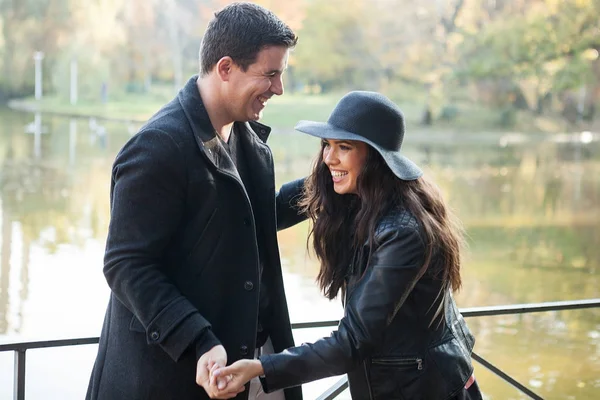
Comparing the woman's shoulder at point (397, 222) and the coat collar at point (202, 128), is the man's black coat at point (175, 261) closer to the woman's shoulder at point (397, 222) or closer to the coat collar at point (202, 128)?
the coat collar at point (202, 128)

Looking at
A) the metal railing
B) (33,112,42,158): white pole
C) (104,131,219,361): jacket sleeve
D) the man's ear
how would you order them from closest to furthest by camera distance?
(104,131,219,361): jacket sleeve, the man's ear, the metal railing, (33,112,42,158): white pole

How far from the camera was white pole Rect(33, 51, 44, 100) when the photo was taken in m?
18.5

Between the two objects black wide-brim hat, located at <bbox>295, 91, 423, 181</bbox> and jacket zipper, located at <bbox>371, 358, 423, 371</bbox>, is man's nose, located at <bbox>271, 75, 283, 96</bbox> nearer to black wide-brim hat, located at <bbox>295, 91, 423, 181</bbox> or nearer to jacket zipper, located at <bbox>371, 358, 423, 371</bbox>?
black wide-brim hat, located at <bbox>295, 91, 423, 181</bbox>

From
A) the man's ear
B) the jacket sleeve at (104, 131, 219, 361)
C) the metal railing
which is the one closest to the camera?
the jacket sleeve at (104, 131, 219, 361)

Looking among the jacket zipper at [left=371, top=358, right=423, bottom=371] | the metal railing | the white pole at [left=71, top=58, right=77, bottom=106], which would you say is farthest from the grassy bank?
the jacket zipper at [left=371, top=358, right=423, bottom=371]

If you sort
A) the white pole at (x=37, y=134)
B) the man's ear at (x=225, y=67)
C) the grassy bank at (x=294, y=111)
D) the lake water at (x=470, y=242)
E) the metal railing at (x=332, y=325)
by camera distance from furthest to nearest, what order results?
the grassy bank at (x=294, y=111), the white pole at (x=37, y=134), the lake water at (x=470, y=242), the metal railing at (x=332, y=325), the man's ear at (x=225, y=67)

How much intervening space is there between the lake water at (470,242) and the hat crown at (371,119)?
5335 mm

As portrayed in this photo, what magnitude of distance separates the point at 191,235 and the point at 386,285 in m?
0.34

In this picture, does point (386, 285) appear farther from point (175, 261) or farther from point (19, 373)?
point (19, 373)

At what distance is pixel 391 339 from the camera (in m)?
1.45

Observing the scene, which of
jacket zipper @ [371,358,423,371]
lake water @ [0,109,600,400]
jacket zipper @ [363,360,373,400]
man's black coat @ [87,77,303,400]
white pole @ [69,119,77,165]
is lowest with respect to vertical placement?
lake water @ [0,109,600,400]

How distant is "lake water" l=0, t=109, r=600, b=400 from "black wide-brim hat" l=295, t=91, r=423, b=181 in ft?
17.5

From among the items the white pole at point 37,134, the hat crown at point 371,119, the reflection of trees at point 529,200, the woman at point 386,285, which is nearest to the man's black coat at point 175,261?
the woman at point 386,285

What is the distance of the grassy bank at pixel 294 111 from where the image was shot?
18656 mm
